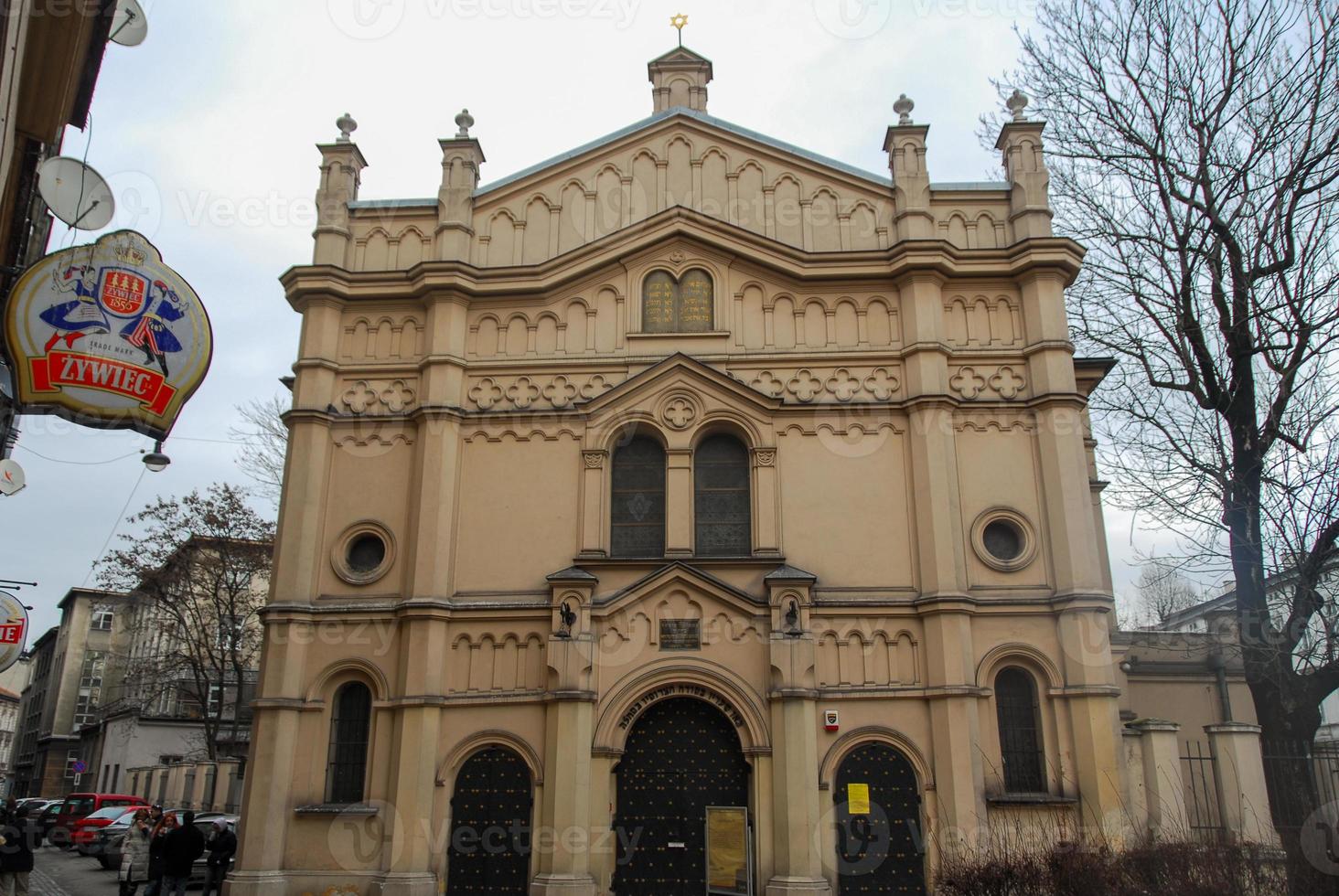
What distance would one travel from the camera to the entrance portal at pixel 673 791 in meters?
17.1

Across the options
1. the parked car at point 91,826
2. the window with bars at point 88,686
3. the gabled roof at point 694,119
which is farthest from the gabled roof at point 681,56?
the window with bars at point 88,686

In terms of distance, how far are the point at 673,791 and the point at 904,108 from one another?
13796 mm

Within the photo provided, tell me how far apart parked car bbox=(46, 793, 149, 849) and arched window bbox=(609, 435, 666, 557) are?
73.5ft

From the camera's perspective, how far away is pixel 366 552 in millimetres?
19609

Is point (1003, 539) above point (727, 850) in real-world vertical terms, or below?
above

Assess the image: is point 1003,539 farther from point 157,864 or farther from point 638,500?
point 157,864

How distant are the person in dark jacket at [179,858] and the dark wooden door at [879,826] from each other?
401 inches

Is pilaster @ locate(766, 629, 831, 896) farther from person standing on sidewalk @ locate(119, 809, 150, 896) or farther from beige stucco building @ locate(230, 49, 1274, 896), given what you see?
person standing on sidewalk @ locate(119, 809, 150, 896)

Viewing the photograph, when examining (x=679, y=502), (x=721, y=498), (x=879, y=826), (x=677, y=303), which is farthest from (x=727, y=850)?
(x=677, y=303)

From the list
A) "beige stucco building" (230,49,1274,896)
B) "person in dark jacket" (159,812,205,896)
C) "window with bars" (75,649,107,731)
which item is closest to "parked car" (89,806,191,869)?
"person in dark jacket" (159,812,205,896)

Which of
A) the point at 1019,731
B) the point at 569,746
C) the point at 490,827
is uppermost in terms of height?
the point at 1019,731

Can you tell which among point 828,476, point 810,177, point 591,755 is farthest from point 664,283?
point 591,755

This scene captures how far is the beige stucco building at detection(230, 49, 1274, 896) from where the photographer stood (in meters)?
17.2

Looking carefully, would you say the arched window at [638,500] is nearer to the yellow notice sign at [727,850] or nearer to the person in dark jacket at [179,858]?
the yellow notice sign at [727,850]
